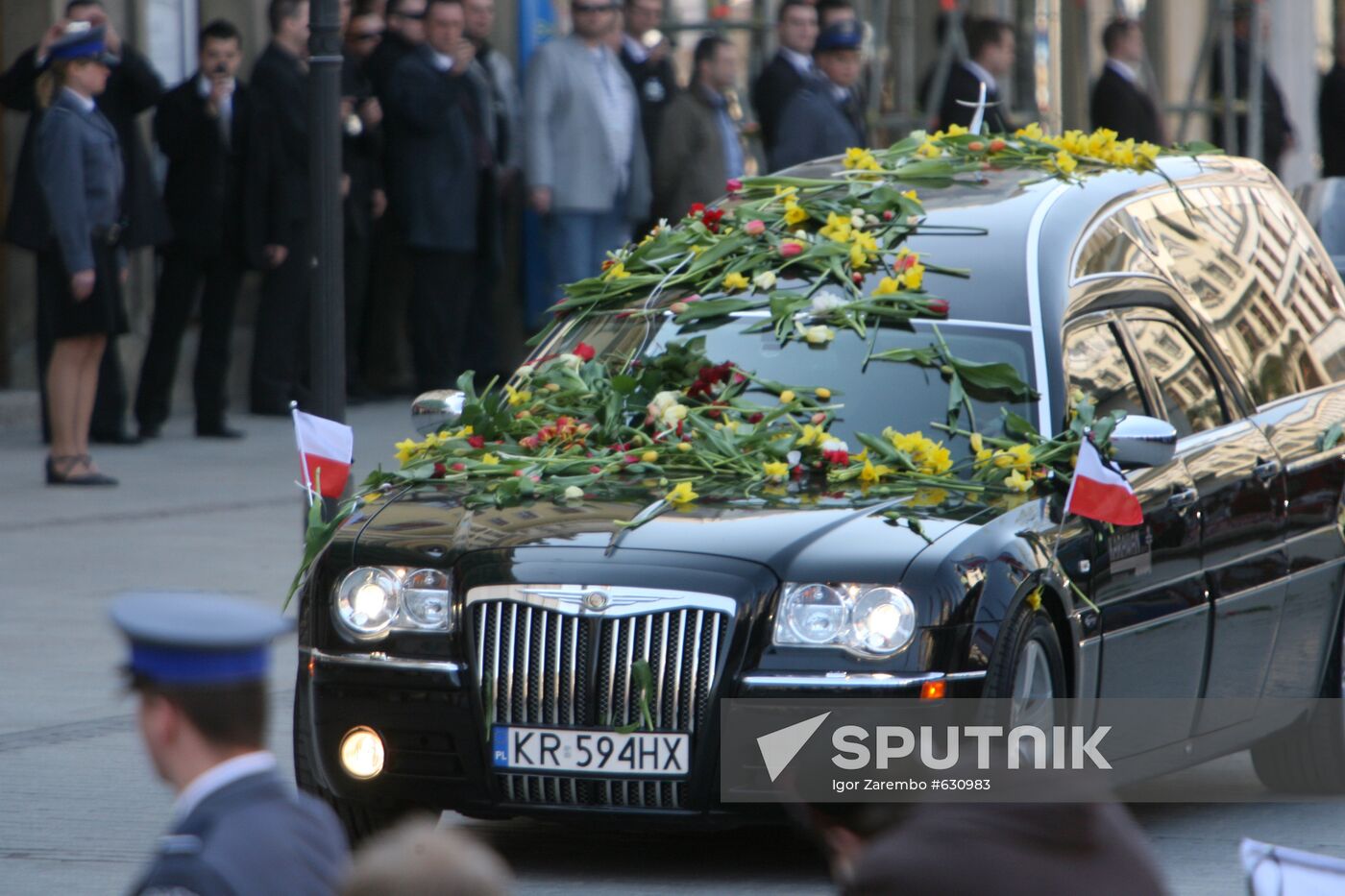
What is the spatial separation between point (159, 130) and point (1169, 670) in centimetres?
1039

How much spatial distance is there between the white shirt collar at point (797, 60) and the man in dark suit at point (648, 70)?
786mm

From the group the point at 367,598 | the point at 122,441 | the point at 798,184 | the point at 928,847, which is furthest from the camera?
the point at 122,441

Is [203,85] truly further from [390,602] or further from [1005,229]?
[390,602]

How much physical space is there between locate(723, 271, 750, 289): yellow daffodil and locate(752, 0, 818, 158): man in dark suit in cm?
1069

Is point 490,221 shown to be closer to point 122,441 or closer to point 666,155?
point 666,155

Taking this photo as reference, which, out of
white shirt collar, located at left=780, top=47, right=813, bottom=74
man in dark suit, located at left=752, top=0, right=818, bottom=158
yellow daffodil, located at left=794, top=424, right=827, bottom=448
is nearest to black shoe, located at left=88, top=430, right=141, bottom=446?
man in dark suit, located at left=752, top=0, right=818, bottom=158

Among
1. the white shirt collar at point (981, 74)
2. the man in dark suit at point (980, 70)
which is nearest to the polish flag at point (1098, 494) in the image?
the white shirt collar at point (981, 74)

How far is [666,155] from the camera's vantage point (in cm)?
1866

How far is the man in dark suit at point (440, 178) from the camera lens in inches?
694

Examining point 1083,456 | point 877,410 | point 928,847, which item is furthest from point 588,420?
point 928,847

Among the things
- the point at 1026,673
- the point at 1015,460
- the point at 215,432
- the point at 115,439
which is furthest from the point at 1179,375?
the point at 215,432

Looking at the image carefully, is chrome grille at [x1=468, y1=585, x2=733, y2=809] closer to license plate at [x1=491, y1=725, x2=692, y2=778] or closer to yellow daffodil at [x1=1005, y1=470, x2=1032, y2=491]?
license plate at [x1=491, y1=725, x2=692, y2=778]

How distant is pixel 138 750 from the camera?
853cm

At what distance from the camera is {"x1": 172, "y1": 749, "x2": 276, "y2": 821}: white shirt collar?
312 cm
